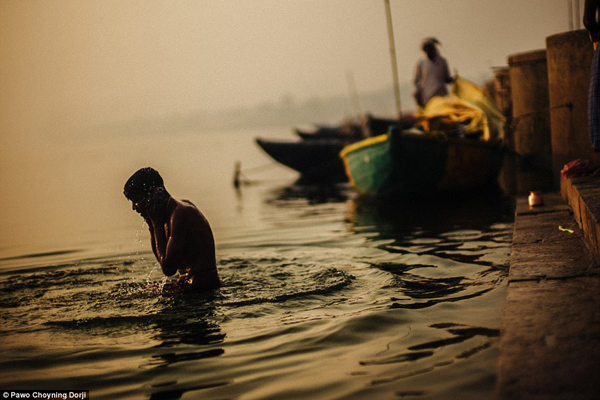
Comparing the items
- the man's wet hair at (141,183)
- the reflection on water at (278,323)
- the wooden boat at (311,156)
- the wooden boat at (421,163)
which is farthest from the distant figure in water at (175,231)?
the wooden boat at (311,156)

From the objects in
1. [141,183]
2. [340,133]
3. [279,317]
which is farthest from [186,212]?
[340,133]

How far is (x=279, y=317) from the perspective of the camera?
4961 mm

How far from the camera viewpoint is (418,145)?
41.1 feet

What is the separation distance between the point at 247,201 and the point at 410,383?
14.5m

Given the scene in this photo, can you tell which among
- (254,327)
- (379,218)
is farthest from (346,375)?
(379,218)

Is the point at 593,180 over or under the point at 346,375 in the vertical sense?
over

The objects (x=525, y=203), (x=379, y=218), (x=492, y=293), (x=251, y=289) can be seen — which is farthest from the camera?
(x=379, y=218)

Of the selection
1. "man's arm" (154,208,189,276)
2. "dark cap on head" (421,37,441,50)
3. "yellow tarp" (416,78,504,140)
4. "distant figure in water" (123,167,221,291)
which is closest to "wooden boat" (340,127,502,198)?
"yellow tarp" (416,78,504,140)

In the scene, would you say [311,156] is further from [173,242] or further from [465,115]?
[173,242]

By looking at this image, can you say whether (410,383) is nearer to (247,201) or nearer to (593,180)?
(593,180)

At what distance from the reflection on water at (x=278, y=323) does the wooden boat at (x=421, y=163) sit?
12.8 feet

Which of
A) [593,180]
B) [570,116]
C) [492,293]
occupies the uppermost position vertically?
[570,116]

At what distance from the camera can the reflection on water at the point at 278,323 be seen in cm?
355

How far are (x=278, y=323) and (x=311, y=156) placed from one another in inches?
786
